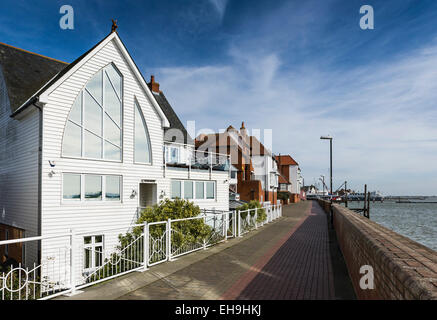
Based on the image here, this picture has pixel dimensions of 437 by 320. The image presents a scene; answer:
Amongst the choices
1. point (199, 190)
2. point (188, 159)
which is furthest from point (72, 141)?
point (199, 190)

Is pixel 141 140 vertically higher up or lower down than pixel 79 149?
higher up

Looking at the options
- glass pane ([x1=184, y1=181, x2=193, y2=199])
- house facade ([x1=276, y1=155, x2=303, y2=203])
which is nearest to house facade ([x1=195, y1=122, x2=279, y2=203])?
glass pane ([x1=184, y1=181, x2=193, y2=199])

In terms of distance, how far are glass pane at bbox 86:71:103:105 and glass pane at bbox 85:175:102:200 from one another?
386 centimetres

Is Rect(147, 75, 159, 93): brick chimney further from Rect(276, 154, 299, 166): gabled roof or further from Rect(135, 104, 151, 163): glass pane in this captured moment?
Rect(276, 154, 299, 166): gabled roof

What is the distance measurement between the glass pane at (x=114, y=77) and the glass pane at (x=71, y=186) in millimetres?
5014

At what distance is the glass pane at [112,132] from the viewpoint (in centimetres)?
1502

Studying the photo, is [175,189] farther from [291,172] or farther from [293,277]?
[291,172]

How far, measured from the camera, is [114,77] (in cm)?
1555

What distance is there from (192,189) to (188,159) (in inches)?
80.9

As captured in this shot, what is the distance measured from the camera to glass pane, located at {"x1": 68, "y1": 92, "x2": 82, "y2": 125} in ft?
44.9
